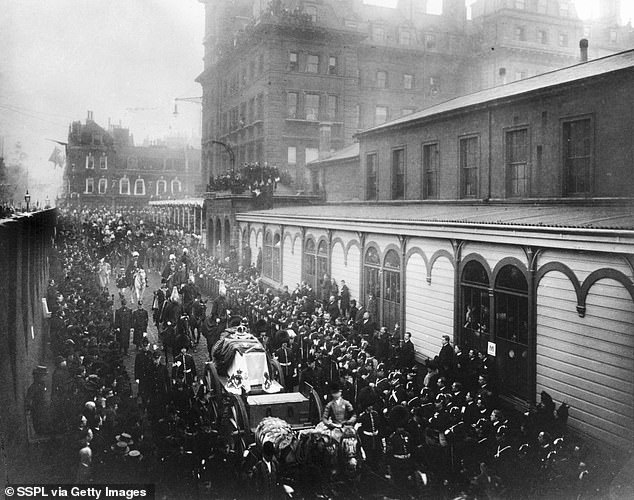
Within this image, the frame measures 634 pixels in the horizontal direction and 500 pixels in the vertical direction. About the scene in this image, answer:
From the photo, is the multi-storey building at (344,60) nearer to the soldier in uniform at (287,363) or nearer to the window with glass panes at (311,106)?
the window with glass panes at (311,106)

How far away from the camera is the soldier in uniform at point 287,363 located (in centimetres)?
1526

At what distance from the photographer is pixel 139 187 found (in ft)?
184

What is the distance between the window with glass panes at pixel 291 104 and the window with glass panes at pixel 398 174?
2185 cm

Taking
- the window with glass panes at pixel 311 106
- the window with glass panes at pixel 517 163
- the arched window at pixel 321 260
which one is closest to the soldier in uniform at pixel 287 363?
the arched window at pixel 321 260

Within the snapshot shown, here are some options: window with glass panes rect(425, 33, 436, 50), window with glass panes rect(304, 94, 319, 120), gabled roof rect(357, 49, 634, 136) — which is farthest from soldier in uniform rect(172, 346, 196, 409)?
window with glass panes rect(425, 33, 436, 50)

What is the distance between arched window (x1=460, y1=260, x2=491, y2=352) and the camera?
1541 cm

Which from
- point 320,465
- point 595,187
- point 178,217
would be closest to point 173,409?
point 320,465

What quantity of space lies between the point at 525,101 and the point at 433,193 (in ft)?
21.3

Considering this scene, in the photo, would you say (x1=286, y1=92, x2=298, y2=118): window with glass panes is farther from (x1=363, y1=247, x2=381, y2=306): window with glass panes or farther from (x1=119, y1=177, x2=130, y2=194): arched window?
(x1=363, y1=247, x2=381, y2=306): window with glass panes

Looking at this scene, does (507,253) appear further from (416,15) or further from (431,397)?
(416,15)

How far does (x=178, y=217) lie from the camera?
5997cm

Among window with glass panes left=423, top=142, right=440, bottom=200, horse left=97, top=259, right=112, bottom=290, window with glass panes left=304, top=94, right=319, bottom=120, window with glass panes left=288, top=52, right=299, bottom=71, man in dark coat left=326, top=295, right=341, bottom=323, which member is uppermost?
window with glass panes left=288, top=52, right=299, bottom=71

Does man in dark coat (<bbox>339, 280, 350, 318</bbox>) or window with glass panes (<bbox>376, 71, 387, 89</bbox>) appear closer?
man in dark coat (<bbox>339, 280, 350, 318</bbox>)

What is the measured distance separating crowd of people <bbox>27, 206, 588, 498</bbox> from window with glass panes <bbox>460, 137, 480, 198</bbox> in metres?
7.02
